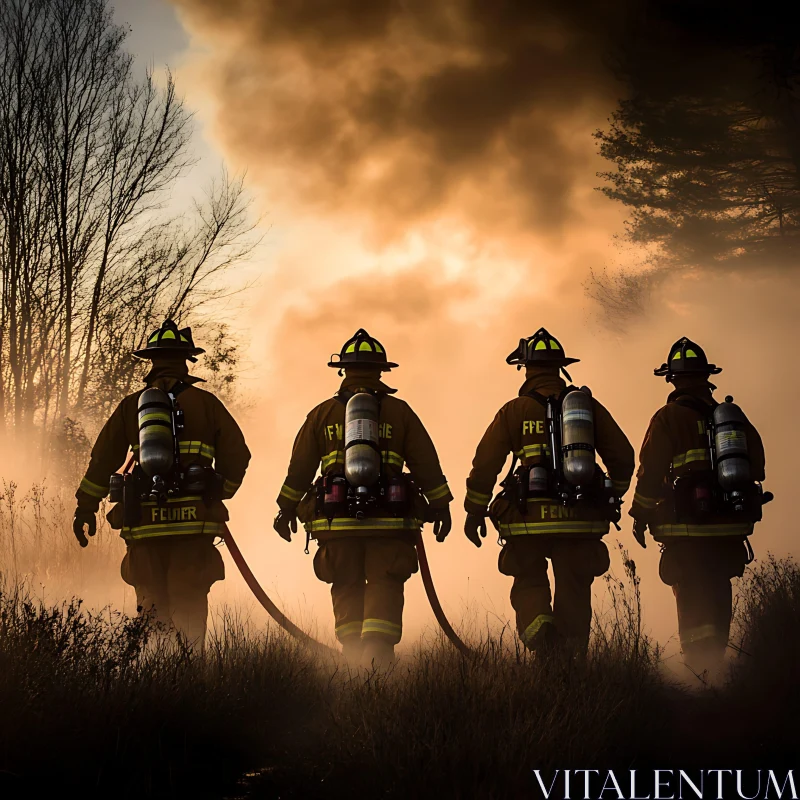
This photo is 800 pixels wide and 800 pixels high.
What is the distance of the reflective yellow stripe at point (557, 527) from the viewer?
6.75 m

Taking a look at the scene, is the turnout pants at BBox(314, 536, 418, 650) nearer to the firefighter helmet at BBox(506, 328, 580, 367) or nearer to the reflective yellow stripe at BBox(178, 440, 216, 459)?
the reflective yellow stripe at BBox(178, 440, 216, 459)

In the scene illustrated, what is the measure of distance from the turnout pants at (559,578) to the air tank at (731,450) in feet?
3.32

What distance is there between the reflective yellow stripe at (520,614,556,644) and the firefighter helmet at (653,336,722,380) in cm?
210

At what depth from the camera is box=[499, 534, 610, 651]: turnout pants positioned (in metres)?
6.83

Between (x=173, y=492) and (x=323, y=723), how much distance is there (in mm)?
2435

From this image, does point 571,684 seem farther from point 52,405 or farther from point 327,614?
point 52,405

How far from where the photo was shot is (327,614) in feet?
36.5

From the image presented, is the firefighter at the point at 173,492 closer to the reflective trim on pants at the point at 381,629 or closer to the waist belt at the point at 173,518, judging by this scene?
the waist belt at the point at 173,518

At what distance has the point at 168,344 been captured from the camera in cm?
698

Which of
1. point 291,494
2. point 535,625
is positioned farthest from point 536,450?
point 291,494

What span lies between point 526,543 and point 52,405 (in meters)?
8.58

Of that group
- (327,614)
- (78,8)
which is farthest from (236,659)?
(78,8)

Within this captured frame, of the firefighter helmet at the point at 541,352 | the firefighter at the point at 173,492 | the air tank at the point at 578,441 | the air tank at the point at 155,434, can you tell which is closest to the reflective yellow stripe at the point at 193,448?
the firefighter at the point at 173,492

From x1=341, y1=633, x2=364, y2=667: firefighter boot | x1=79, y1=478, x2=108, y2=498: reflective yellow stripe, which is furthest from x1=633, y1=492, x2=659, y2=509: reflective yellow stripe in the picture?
x1=79, y1=478, x2=108, y2=498: reflective yellow stripe
